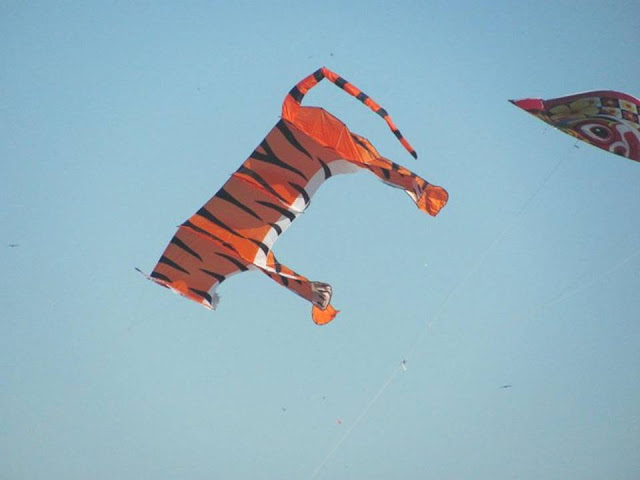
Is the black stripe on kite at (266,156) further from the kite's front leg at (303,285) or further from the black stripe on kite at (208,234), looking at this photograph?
the kite's front leg at (303,285)

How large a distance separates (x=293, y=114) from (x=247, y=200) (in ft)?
6.33

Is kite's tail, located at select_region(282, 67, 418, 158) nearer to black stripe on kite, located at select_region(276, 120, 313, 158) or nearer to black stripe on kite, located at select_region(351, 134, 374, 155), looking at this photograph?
black stripe on kite, located at select_region(276, 120, 313, 158)

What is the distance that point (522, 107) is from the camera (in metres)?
18.5

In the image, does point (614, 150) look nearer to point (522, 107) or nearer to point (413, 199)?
point (522, 107)

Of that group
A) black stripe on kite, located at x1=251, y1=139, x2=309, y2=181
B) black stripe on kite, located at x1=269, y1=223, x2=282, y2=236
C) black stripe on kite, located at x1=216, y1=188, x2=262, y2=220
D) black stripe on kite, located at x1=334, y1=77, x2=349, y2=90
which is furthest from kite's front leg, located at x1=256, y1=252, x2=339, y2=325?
black stripe on kite, located at x1=334, y1=77, x2=349, y2=90

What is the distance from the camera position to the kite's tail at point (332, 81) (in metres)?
16.3

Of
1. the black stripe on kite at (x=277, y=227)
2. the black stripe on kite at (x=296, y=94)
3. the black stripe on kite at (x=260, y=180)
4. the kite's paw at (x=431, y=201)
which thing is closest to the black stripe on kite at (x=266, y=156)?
the black stripe on kite at (x=260, y=180)

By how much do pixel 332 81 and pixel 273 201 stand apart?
2.74 metres

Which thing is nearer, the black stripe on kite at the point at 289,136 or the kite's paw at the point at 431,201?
the black stripe on kite at the point at 289,136

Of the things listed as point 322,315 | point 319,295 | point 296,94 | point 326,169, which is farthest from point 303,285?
point 296,94

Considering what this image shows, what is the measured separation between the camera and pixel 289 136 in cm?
1739

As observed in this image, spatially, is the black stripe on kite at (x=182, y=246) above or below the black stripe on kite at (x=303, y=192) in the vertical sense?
below

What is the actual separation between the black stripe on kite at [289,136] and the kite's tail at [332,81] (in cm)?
21

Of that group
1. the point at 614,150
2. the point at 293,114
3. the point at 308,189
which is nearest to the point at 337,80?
the point at 293,114
